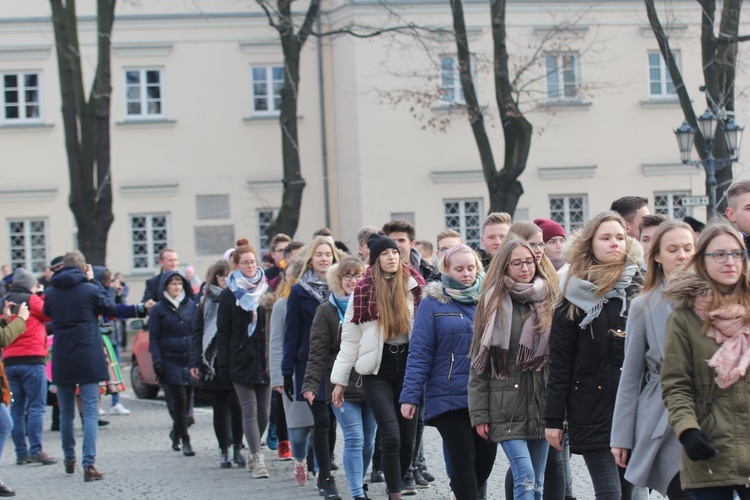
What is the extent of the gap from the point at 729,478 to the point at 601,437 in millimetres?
1476

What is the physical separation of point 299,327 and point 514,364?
3319 millimetres

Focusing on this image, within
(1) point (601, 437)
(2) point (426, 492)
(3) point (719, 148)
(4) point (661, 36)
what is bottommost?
(2) point (426, 492)

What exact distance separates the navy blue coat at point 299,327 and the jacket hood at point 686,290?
515 centimetres

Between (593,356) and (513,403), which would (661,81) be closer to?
(513,403)

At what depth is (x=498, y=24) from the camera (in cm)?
2355

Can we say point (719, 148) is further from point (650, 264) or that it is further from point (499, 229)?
point (650, 264)

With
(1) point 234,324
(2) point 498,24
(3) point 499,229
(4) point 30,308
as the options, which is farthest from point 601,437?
(2) point 498,24

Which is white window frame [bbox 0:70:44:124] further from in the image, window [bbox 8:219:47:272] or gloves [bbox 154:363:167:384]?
gloves [bbox 154:363:167:384]

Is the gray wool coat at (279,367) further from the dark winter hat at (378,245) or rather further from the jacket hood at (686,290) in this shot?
the jacket hood at (686,290)

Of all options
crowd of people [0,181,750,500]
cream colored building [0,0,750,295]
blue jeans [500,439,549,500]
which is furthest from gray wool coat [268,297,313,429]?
cream colored building [0,0,750,295]

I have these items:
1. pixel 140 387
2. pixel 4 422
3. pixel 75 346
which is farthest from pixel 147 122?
pixel 4 422

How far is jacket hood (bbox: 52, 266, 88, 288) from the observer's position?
12.0 meters

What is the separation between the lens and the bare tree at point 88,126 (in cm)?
2403

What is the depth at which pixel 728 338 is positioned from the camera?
17.0ft
